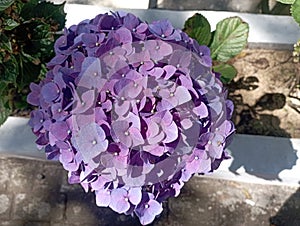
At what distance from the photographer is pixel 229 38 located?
5.72 ft

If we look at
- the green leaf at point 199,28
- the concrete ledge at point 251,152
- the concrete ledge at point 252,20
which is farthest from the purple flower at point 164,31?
the concrete ledge at point 251,152

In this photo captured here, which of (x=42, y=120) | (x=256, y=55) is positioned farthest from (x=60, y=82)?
(x=256, y=55)

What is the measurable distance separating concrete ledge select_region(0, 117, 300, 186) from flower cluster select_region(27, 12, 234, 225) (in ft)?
1.57

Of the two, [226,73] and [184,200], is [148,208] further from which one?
[184,200]

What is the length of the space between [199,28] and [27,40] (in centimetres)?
48

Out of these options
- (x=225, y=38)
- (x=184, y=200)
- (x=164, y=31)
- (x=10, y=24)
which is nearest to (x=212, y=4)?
(x=225, y=38)

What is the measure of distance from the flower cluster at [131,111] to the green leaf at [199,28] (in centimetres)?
21

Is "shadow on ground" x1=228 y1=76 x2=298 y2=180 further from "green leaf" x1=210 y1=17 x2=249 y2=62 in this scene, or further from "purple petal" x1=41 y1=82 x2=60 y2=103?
"purple petal" x1=41 y1=82 x2=60 y2=103

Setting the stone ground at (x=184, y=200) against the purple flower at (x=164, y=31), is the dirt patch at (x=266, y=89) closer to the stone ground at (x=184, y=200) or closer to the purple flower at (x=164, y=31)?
the stone ground at (x=184, y=200)

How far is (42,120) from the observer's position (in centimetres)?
145

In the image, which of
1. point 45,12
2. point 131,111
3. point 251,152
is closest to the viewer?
point 131,111

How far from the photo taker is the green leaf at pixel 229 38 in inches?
68.4

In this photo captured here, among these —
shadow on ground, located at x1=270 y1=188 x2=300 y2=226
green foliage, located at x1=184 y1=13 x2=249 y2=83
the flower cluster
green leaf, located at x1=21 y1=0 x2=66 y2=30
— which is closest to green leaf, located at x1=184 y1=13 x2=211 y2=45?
green foliage, located at x1=184 y1=13 x2=249 y2=83

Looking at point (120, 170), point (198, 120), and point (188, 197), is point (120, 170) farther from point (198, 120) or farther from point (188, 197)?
point (188, 197)
